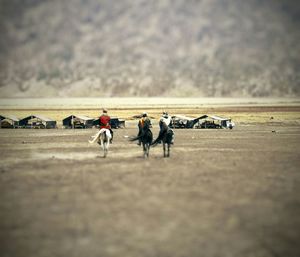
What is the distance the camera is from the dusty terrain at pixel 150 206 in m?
9.82

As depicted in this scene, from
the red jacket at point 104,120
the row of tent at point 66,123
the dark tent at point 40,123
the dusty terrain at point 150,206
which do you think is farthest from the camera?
the dark tent at point 40,123

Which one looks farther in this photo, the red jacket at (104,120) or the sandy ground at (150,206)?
the red jacket at (104,120)

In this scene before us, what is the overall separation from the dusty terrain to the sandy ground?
20 mm

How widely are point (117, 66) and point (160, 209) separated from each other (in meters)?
183

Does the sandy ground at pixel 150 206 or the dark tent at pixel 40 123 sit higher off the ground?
the dark tent at pixel 40 123

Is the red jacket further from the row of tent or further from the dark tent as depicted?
the dark tent

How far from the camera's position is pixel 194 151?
85.9 ft

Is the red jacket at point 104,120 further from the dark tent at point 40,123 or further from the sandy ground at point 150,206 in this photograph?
the dark tent at point 40,123

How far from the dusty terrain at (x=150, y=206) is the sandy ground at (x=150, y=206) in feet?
0.06

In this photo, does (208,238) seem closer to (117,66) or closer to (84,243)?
(84,243)

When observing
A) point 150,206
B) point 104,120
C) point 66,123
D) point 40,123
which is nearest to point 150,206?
point 150,206

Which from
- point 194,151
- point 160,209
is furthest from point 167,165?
point 160,209

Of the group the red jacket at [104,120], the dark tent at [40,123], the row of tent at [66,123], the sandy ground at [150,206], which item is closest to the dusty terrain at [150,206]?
the sandy ground at [150,206]

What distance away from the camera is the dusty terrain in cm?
982
